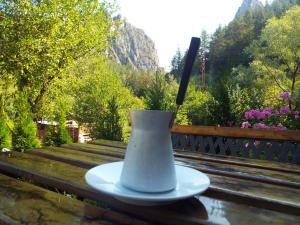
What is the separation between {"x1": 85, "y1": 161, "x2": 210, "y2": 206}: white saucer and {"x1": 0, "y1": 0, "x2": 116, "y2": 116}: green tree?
18.0 ft

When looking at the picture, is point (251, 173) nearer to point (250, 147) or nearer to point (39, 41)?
point (250, 147)

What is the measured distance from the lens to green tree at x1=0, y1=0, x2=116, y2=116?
20.4 ft

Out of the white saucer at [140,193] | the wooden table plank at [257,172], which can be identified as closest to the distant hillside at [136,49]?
the wooden table plank at [257,172]

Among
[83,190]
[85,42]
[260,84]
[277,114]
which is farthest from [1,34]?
[260,84]

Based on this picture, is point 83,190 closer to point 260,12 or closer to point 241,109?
point 241,109

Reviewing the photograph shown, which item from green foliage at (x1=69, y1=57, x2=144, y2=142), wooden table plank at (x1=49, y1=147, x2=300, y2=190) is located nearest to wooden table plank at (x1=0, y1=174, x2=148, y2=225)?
wooden table plank at (x1=49, y1=147, x2=300, y2=190)

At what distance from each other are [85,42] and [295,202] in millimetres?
7357

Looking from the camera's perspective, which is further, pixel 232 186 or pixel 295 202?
pixel 232 186

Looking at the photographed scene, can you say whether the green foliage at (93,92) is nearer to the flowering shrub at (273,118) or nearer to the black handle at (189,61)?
the flowering shrub at (273,118)

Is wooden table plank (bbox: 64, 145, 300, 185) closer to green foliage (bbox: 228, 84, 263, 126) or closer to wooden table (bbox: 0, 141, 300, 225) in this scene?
wooden table (bbox: 0, 141, 300, 225)

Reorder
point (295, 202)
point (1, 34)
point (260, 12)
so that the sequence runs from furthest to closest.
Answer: point (260, 12) < point (1, 34) < point (295, 202)

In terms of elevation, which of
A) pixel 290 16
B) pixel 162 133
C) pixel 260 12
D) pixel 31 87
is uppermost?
pixel 260 12

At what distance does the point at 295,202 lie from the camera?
2.14 ft

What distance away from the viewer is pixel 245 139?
2412 mm
